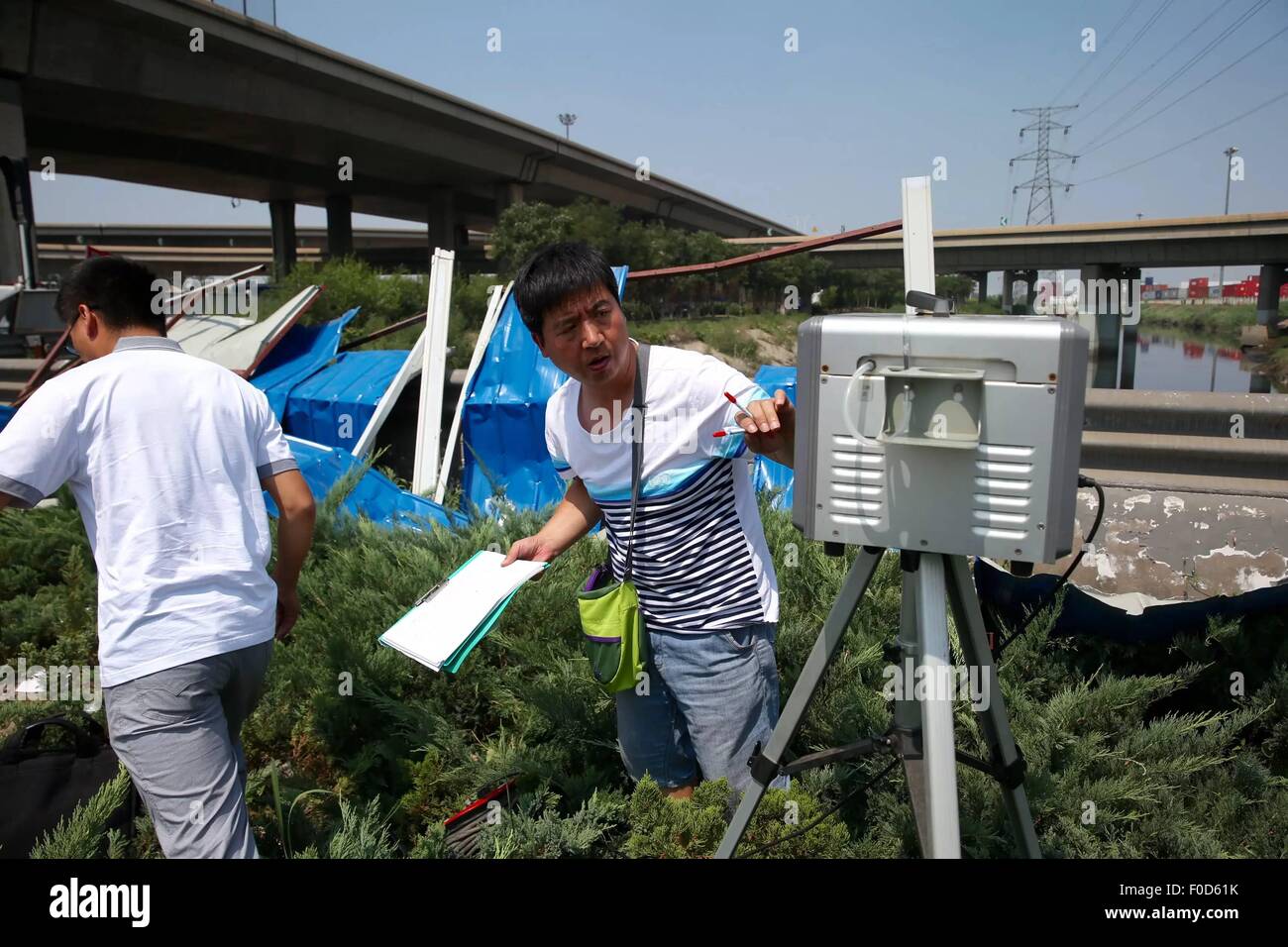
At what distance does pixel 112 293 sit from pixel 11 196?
20.8 m

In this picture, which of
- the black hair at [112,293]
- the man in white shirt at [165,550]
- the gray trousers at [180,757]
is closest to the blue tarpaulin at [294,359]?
the black hair at [112,293]

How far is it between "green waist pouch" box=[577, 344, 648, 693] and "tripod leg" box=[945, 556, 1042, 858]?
2.48 feet

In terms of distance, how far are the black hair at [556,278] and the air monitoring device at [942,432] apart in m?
0.64

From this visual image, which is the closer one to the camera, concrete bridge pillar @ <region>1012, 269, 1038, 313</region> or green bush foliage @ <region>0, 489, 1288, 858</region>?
green bush foliage @ <region>0, 489, 1288, 858</region>

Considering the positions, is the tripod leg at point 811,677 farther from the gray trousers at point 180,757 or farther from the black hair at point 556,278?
the gray trousers at point 180,757

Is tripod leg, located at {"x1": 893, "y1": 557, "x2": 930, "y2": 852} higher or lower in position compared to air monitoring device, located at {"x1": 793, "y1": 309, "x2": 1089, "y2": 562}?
lower

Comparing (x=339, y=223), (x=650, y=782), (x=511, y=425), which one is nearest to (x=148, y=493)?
(x=650, y=782)

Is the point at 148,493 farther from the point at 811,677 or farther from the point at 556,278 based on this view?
the point at 811,677

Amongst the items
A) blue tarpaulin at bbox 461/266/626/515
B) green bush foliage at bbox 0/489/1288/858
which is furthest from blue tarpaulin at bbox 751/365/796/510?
blue tarpaulin at bbox 461/266/626/515

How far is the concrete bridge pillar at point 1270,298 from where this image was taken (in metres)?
38.9

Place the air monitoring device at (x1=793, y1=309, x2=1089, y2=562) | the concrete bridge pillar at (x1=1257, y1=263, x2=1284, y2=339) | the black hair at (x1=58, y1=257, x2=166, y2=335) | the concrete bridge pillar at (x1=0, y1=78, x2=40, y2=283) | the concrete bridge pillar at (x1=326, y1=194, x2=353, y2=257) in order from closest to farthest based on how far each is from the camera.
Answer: the air monitoring device at (x1=793, y1=309, x2=1089, y2=562)
the black hair at (x1=58, y1=257, x2=166, y2=335)
the concrete bridge pillar at (x1=0, y1=78, x2=40, y2=283)
the concrete bridge pillar at (x1=1257, y1=263, x2=1284, y2=339)
the concrete bridge pillar at (x1=326, y1=194, x2=353, y2=257)

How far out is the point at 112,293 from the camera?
2244 millimetres

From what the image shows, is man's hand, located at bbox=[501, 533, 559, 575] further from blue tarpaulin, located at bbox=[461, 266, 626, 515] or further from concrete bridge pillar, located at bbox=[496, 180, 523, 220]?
concrete bridge pillar, located at bbox=[496, 180, 523, 220]

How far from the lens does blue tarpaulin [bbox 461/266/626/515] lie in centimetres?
600
